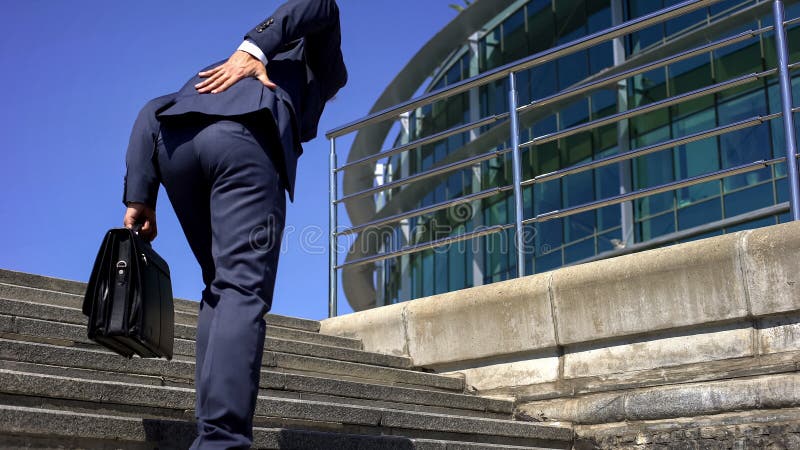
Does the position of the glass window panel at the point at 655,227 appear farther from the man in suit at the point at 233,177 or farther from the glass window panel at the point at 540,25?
the man in suit at the point at 233,177

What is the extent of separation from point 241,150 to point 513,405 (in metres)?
2.66

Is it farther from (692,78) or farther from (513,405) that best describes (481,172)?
(513,405)

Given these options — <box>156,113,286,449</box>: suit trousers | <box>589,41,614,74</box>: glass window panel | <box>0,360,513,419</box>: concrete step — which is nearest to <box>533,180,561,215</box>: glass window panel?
<box>589,41,614,74</box>: glass window panel

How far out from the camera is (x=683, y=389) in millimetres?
4199

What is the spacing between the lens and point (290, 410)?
146 inches

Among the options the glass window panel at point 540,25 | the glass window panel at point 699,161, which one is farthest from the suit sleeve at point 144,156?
the glass window panel at point 540,25

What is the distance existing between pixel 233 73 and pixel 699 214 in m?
13.4

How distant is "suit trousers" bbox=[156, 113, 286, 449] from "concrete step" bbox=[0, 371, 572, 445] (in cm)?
56

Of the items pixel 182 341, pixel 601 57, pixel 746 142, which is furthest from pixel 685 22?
pixel 182 341

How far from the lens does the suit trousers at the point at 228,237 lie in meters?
2.50

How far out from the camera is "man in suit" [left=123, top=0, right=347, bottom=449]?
2.53 meters

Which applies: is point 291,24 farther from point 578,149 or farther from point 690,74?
point 578,149

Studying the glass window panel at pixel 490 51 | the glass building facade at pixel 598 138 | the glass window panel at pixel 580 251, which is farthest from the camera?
the glass window panel at pixel 490 51

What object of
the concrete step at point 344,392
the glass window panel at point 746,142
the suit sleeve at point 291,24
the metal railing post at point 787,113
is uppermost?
the glass window panel at point 746,142
